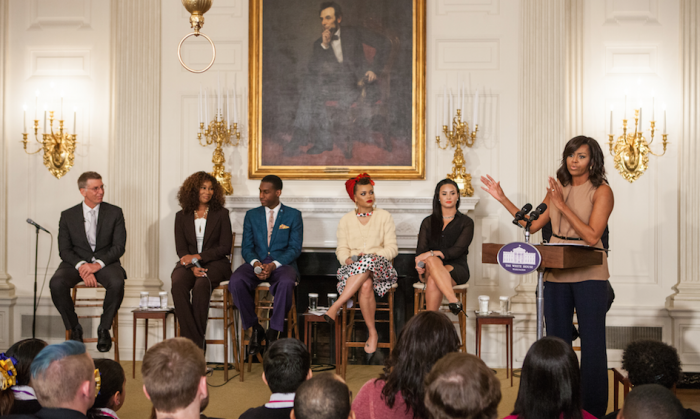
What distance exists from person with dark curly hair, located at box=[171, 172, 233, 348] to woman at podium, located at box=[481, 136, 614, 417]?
2.74m

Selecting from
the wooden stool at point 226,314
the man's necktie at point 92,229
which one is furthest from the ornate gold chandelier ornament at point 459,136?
the man's necktie at point 92,229

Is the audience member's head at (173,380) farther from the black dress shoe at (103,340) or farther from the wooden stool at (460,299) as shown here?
the black dress shoe at (103,340)

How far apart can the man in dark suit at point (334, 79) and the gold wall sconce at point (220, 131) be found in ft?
1.88

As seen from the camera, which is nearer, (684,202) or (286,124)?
(684,202)

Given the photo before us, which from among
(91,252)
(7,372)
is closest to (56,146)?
(91,252)

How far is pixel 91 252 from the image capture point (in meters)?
5.43

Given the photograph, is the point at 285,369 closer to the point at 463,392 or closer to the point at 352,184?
the point at 463,392

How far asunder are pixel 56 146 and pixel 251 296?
8.40 ft

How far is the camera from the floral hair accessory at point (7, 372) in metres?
2.12

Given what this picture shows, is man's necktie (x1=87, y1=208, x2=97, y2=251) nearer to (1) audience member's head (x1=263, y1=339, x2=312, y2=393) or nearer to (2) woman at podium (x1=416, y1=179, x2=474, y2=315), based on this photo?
(2) woman at podium (x1=416, y1=179, x2=474, y2=315)

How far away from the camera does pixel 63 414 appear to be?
6.28ft

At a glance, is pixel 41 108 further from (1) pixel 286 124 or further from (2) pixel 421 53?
(2) pixel 421 53

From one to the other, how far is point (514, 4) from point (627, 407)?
486 cm

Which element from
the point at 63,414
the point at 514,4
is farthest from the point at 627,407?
the point at 514,4
